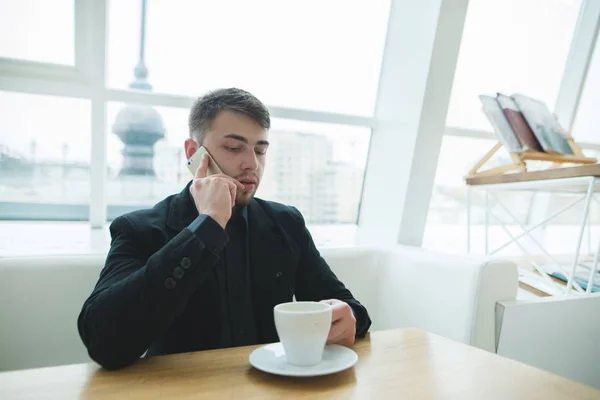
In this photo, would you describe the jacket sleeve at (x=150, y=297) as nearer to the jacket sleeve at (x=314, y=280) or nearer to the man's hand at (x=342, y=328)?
the man's hand at (x=342, y=328)

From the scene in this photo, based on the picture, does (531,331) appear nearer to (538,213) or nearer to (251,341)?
(251,341)

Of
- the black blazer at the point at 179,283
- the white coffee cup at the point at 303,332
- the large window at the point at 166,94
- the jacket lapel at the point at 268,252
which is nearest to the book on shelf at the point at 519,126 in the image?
the large window at the point at 166,94

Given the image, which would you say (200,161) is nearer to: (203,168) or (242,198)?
(203,168)

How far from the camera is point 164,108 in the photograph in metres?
2.14

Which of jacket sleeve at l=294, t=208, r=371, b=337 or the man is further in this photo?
jacket sleeve at l=294, t=208, r=371, b=337

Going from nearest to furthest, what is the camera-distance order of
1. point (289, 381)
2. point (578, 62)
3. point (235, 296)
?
point (289, 381) < point (235, 296) < point (578, 62)

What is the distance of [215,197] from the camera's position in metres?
0.96

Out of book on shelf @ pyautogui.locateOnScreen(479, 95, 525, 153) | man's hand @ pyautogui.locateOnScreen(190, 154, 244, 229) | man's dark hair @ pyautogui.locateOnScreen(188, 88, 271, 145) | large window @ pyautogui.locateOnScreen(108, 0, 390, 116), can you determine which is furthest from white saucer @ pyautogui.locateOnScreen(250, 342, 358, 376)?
book on shelf @ pyautogui.locateOnScreen(479, 95, 525, 153)

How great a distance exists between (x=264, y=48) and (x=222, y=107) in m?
1.18

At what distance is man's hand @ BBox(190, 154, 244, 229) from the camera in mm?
932

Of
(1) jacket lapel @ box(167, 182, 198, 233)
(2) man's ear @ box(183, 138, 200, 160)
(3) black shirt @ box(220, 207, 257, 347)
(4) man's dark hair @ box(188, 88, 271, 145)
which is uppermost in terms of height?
(4) man's dark hair @ box(188, 88, 271, 145)

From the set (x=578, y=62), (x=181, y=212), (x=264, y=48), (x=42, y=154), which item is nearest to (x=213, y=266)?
(x=181, y=212)

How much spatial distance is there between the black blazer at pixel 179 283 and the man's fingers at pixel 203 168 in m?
0.07

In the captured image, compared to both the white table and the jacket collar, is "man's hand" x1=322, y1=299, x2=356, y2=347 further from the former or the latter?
the white table
